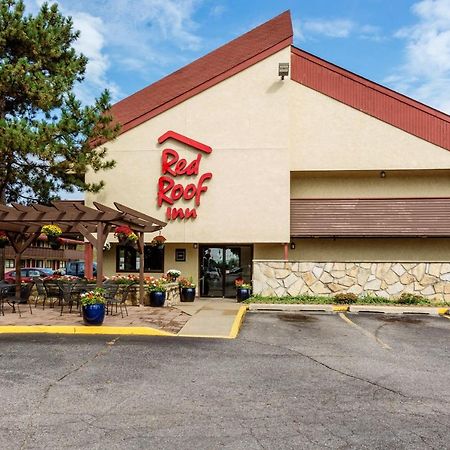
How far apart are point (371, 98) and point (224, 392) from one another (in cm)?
1698

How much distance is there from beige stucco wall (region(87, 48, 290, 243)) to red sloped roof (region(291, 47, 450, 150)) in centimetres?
121

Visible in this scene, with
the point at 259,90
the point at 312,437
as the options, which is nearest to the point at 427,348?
the point at 312,437

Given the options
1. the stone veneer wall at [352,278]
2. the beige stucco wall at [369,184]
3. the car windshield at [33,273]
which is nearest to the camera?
the stone veneer wall at [352,278]

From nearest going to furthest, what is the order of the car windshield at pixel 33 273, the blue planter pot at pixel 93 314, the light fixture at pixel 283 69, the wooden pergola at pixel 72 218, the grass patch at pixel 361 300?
the blue planter pot at pixel 93 314 < the wooden pergola at pixel 72 218 < the grass patch at pixel 361 300 < the light fixture at pixel 283 69 < the car windshield at pixel 33 273

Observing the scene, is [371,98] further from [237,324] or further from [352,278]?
[237,324]

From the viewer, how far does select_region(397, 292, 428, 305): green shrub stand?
54.2 ft

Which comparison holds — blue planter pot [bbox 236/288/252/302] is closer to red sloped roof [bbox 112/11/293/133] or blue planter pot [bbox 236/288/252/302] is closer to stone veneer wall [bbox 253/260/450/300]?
stone veneer wall [bbox 253/260/450/300]

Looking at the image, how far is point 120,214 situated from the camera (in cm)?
1321

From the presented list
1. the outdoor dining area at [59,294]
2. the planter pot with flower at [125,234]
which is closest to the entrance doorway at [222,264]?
the outdoor dining area at [59,294]

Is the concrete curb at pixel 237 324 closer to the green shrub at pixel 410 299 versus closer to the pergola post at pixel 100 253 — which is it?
the pergola post at pixel 100 253

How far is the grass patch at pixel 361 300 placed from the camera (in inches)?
650

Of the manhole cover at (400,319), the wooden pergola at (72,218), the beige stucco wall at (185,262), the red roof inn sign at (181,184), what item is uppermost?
the red roof inn sign at (181,184)

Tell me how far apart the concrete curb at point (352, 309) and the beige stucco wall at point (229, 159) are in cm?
391

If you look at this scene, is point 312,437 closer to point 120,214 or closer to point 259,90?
point 120,214
